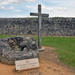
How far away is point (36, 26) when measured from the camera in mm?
→ 14312

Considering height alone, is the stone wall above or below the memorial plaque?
above

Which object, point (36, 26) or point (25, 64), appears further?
point (36, 26)

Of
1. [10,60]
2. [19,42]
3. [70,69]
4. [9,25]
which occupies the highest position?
[9,25]

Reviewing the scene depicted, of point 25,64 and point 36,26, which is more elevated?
point 36,26

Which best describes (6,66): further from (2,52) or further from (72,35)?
(72,35)

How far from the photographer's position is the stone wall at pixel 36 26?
45.3ft

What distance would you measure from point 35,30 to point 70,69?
33.4 ft

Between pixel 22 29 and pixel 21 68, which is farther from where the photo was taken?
pixel 22 29

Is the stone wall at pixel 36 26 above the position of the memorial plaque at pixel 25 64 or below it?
above

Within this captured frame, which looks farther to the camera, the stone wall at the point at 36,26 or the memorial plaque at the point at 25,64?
the stone wall at the point at 36,26

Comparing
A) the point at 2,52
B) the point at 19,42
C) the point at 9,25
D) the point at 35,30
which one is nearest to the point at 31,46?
the point at 19,42

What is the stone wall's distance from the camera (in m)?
13.8

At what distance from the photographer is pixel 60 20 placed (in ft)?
45.5

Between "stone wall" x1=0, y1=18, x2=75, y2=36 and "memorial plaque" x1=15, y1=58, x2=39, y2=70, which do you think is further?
"stone wall" x1=0, y1=18, x2=75, y2=36
